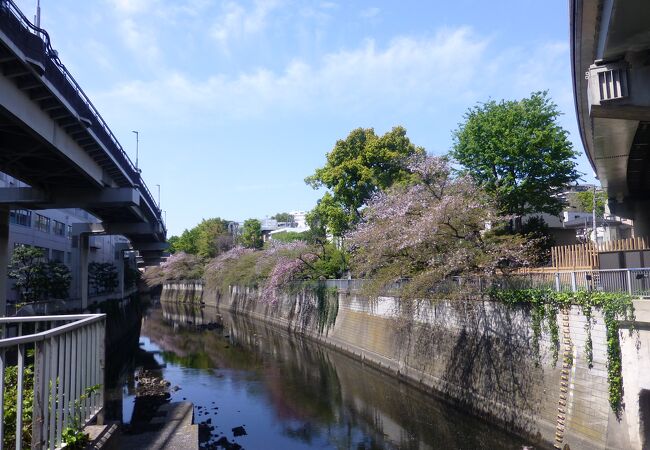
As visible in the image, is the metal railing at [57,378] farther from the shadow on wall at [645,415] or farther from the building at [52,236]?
the building at [52,236]

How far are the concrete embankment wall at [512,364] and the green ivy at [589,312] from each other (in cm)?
17

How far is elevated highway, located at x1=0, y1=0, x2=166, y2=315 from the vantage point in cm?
1298

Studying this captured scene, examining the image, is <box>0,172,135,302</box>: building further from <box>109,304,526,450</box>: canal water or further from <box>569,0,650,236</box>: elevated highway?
<box>569,0,650,236</box>: elevated highway

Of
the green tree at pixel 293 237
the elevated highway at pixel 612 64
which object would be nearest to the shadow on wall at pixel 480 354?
the elevated highway at pixel 612 64

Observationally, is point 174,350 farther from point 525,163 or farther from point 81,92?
point 525,163

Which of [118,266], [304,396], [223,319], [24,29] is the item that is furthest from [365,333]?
[118,266]

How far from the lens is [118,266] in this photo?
6656 centimetres

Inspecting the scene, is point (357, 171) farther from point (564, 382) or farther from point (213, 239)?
point (213, 239)

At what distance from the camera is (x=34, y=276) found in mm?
31078

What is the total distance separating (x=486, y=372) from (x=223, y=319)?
41.4 m

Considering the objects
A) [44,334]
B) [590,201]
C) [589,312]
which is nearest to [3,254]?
[44,334]

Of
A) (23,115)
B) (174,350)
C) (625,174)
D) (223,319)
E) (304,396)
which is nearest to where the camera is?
(23,115)

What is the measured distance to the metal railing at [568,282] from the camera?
39.5 feet

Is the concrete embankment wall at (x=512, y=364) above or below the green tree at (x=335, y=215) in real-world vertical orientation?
below
